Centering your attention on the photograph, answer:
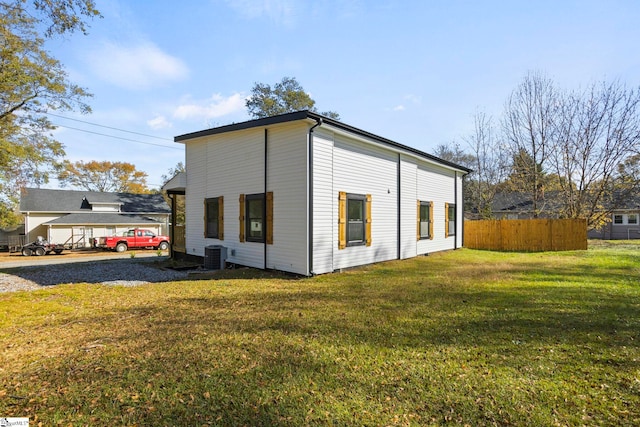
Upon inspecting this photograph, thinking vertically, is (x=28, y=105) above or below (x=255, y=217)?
above

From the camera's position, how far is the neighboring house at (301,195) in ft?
27.4

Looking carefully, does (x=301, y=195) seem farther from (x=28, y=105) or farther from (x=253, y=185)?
(x=28, y=105)

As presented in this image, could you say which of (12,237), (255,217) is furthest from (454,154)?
(12,237)

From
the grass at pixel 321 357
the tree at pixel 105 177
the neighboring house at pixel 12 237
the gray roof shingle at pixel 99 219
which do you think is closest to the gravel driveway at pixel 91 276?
the grass at pixel 321 357

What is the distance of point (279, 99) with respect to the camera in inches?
995

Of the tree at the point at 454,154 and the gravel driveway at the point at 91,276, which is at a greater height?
the tree at the point at 454,154

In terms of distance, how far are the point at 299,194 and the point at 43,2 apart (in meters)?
5.88

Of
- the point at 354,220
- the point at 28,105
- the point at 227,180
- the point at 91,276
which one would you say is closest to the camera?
the point at 91,276

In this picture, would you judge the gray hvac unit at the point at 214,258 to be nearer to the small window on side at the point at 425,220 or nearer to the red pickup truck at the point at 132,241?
the small window on side at the point at 425,220

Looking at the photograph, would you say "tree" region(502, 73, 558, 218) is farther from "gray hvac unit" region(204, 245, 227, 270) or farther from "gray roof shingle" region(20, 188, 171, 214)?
"gray roof shingle" region(20, 188, 171, 214)

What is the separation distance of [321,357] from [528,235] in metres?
16.8

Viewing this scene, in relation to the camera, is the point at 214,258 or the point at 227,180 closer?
the point at 214,258

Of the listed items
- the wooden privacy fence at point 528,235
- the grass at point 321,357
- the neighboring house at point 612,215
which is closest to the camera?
Result: the grass at point 321,357

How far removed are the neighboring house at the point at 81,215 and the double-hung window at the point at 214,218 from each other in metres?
18.1
